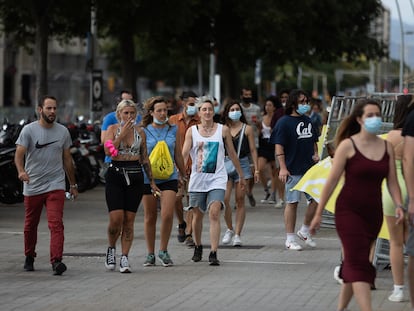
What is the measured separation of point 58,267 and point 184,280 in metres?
1.26

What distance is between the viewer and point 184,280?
11477 mm

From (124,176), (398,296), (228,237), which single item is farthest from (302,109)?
(398,296)

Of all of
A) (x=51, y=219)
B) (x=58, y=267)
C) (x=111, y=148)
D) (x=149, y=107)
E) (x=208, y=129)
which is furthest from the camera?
(x=208, y=129)

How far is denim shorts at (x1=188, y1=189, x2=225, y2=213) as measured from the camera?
1279 centimetres

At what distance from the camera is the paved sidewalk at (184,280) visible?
Result: 10.1 metres

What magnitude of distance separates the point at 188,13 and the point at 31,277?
20863mm

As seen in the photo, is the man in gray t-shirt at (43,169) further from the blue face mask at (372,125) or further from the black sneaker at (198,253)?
the blue face mask at (372,125)

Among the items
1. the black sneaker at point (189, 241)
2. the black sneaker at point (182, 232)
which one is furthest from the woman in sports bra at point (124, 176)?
the black sneaker at point (182, 232)

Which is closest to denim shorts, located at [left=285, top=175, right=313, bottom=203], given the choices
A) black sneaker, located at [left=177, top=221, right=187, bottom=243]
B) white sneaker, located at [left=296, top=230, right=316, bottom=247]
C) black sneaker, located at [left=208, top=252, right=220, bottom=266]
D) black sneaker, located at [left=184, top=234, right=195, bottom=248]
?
white sneaker, located at [left=296, top=230, right=316, bottom=247]

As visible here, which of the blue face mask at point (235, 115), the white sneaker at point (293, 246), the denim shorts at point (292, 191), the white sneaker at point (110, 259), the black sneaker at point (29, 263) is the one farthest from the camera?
the blue face mask at point (235, 115)

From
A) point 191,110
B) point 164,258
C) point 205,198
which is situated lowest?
point 164,258

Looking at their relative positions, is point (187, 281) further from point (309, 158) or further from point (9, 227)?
point (9, 227)

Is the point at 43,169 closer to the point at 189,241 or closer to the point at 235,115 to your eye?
the point at 189,241

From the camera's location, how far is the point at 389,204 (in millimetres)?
9797
